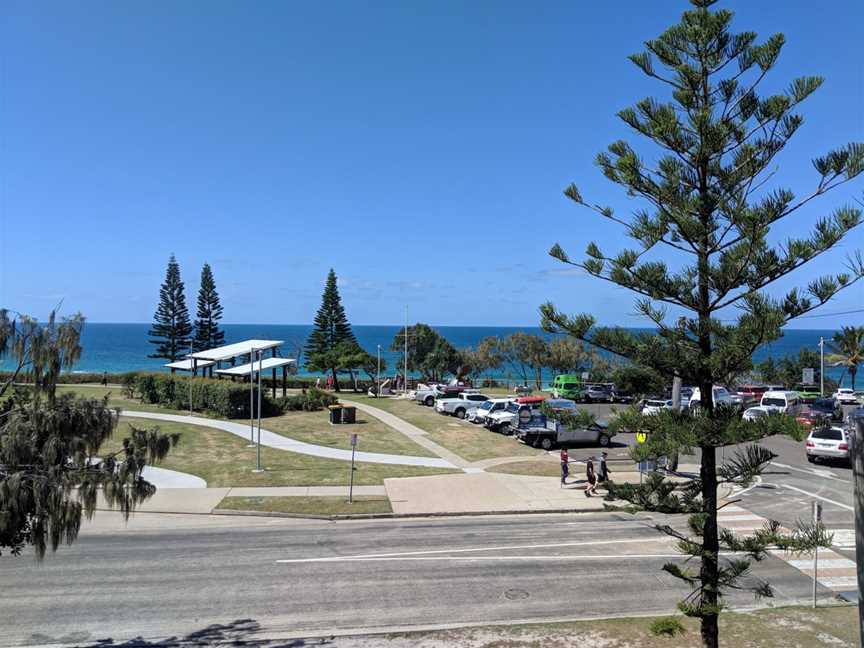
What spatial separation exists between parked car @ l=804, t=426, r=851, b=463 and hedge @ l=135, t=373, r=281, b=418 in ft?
88.4

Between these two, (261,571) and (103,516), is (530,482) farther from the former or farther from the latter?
(103,516)

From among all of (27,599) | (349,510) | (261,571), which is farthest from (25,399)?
(349,510)

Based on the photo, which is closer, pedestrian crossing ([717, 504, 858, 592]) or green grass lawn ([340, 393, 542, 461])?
pedestrian crossing ([717, 504, 858, 592])

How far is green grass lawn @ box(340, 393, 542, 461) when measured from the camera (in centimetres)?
2962

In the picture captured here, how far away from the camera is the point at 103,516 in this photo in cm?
1905

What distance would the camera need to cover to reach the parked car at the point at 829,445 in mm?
26484

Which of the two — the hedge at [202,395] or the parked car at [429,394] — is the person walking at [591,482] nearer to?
the hedge at [202,395]

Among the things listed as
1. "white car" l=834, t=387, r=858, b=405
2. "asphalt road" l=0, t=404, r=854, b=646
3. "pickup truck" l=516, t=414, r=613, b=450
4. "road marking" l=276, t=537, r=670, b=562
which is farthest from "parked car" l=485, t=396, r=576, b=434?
"white car" l=834, t=387, r=858, b=405

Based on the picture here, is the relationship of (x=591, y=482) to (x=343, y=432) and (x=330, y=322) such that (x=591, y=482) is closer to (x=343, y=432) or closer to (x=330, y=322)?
(x=343, y=432)

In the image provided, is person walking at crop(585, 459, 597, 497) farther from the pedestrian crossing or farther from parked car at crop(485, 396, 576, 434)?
parked car at crop(485, 396, 576, 434)

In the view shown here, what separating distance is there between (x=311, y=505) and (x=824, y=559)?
13.5 m

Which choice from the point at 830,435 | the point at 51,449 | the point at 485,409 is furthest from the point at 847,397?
the point at 51,449

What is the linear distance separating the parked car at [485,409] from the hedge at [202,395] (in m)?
11.7

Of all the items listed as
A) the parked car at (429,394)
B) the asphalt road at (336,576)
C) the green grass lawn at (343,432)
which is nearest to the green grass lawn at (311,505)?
the asphalt road at (336,576)
